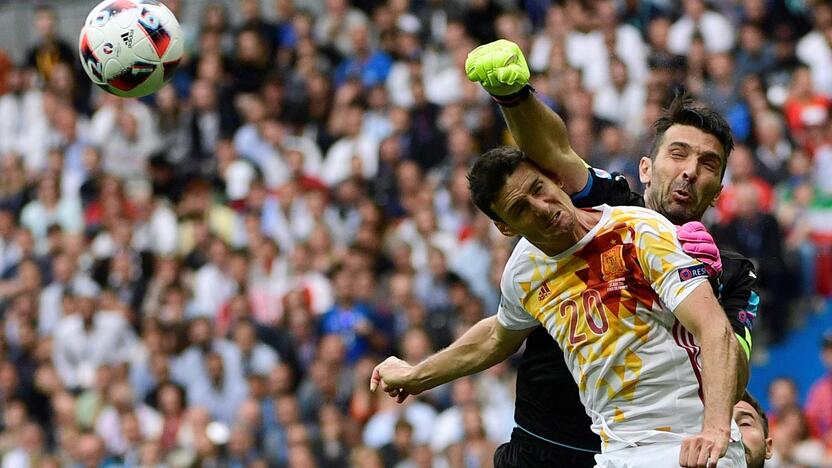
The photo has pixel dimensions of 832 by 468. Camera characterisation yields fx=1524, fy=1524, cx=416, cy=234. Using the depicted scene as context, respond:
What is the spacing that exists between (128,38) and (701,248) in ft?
11.7

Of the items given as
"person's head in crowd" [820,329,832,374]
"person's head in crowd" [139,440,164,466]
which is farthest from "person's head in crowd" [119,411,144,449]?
"person's head in crowd" [820,329,832,374]

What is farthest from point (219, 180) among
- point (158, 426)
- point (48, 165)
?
point (158, 426)

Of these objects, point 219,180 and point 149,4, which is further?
point 219,180

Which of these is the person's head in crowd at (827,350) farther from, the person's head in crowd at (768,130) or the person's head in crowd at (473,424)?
the person's head in crowd at (473,424)

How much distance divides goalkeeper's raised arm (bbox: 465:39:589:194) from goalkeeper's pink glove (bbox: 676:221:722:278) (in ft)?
1.63

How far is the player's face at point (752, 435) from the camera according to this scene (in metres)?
6.16

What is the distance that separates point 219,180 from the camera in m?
14.9

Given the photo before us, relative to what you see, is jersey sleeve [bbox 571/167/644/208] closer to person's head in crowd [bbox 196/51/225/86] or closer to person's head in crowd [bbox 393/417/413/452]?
person's head in crowd [bbox 393/417/413/452]

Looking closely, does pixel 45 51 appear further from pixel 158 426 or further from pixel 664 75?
pixel 664 75

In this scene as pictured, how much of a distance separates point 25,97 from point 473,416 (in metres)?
7.62

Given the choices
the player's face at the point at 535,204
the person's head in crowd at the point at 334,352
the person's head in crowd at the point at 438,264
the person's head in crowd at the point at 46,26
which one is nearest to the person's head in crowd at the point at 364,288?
the person's head in crowd at the point at 334,352

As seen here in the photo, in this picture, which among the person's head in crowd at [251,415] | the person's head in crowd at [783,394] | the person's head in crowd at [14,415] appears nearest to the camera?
the person's head in crowd at [783,394]

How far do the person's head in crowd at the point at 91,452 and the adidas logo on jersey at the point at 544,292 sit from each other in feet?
26.1

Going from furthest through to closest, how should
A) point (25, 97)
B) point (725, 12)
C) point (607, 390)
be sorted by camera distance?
point (25, 97) < point (725, 12) < point (607, 390)
